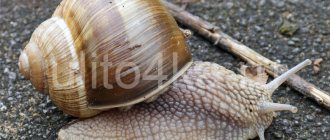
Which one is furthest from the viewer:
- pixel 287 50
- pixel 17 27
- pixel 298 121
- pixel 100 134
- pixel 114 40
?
pixel 17 27

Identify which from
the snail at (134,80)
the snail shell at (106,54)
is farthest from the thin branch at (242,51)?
the snail shell at (106,54)

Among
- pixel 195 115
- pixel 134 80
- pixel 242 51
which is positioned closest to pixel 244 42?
pixel 242 51

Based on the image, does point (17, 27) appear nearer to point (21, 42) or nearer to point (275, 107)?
point (21, 42)

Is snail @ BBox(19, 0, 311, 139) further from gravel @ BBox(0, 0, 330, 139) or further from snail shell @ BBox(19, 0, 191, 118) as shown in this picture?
gravel @ BBox(0, 0, 330, 139)

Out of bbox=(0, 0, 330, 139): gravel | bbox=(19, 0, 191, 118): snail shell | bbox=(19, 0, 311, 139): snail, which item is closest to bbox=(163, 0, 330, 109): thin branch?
bbox=(0, 0, 330, 139): gravel

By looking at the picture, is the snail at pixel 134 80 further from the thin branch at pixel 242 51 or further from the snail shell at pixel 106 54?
the thin branch at pixel 242 51

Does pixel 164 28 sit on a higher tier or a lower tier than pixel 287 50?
higher

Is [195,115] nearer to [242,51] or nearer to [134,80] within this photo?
[134,80]

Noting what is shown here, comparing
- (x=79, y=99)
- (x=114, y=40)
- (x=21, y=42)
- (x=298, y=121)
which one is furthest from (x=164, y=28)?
(x=21, y=42)
